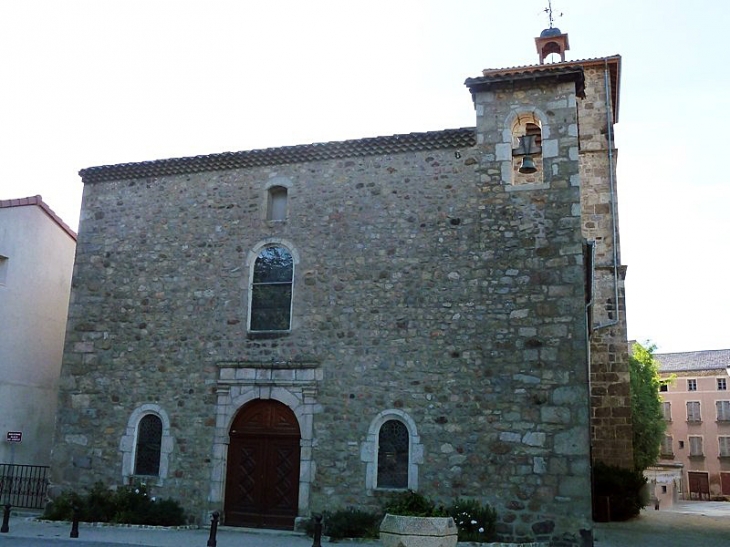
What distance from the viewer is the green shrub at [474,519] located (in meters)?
10.5

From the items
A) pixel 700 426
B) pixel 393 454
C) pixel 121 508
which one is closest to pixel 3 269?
pixel 121 508

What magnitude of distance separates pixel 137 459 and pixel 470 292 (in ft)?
21.9

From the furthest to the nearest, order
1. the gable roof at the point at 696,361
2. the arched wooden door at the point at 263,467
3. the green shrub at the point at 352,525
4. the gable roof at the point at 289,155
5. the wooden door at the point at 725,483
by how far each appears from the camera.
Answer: the gable roof at the point at 696,361, the wooden door at the point at 725,483, the gable roof at the point at 289,155, the arched wooden door at the point at 263,467, the green shrub at the point at 352,525

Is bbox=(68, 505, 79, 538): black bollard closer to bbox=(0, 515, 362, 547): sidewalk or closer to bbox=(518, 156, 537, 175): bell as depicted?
bbox=(0, 515, 362, 547): sidewalk

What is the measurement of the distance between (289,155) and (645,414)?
15524 mm

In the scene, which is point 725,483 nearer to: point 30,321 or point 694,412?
point 694,412

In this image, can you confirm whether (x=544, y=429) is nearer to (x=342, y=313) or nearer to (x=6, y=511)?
(x=342, y=313)

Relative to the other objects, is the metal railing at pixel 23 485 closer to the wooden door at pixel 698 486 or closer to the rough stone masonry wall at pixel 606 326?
the rough stone masonry wall at pixel 606 326

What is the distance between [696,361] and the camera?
152ft

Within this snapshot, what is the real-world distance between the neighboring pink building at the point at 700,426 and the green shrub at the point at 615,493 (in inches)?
1149

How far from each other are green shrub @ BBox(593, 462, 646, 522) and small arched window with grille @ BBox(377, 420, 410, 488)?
6096mm

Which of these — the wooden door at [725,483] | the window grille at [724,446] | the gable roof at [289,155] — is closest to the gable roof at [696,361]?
the window grille at [724,446]

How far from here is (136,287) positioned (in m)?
13.6

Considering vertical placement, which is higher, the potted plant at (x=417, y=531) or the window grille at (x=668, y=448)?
the window grille at (x=668, y=448)
